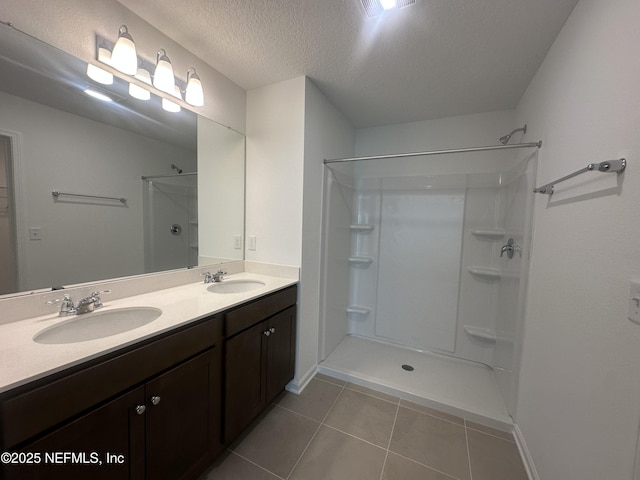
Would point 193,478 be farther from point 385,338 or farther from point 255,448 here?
point 385,338

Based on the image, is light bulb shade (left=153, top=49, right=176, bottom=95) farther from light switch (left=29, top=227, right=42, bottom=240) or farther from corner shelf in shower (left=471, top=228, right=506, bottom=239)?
corner shelf in shower (left=471, top=228, right=506, bottom=239)

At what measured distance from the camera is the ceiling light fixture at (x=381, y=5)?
115 centimetres

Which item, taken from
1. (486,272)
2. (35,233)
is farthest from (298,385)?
(486,272)

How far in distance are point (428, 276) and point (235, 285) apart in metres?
1.90

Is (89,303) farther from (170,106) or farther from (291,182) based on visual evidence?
(291,182)

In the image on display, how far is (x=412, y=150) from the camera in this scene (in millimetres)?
2545

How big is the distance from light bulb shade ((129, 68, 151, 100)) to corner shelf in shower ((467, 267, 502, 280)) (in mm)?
2835

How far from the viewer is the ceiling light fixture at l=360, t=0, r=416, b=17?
1.15 meters

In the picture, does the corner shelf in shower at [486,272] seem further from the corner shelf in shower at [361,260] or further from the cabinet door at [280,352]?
the cabinet door at [280,352]

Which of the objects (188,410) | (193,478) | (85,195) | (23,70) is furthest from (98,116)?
(193,478)

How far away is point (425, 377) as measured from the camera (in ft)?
6.81

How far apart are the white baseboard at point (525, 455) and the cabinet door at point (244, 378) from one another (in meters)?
1.53

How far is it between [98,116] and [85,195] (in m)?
0.42

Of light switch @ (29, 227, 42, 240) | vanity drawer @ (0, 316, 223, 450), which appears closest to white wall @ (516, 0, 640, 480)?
vanity drawer @ (0, 316, 223, 450)
